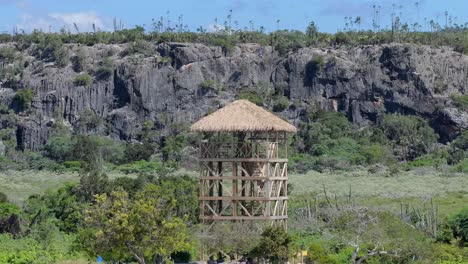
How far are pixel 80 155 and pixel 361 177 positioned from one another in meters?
25.3

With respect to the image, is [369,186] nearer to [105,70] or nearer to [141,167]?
[141,167]

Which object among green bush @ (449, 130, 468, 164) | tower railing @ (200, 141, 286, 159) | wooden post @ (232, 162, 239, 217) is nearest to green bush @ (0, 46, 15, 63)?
green bush @ (449, 130, 468, 164)

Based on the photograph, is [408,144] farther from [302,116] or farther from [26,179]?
[26,179]

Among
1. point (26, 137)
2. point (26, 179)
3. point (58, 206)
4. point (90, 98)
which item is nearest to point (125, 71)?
point (90, 98)

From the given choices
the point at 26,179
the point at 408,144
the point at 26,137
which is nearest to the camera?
the point at 26,179

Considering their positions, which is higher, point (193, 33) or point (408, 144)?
point (193, 33)

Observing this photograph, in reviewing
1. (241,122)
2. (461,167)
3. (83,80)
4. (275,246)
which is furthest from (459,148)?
(275,246)

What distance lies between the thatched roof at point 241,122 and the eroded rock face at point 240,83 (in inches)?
2779

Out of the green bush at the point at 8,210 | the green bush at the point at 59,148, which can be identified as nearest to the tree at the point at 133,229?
the green bush at the point at 8,210

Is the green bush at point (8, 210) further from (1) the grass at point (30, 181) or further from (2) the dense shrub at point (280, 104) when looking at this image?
(2) the dense shrub at point (280, 104)

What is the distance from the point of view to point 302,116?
396 ft

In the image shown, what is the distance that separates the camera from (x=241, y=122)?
158 ft

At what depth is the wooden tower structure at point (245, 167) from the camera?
47.4m

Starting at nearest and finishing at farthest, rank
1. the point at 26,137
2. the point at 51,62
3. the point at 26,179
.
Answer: the point at 26,179
the point at 26,137
the point at 51,62
